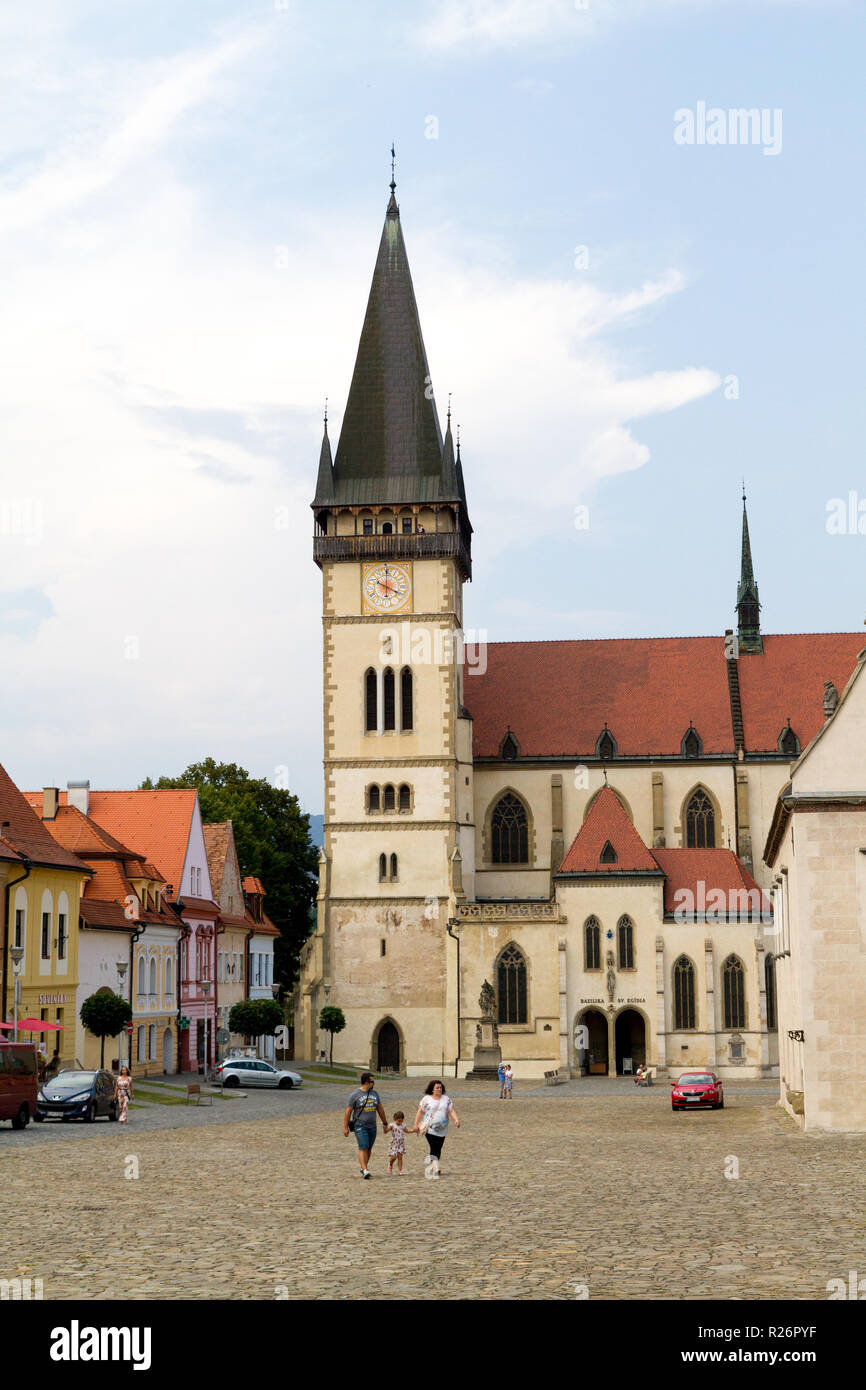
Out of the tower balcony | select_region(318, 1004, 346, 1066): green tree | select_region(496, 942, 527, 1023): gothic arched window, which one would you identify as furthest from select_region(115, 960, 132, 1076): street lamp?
the tower balcony

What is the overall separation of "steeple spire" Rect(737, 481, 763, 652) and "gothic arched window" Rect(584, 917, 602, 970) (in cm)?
1833

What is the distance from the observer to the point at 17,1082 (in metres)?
33.2

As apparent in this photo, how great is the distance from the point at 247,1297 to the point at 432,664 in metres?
65.2

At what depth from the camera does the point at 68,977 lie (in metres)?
49.7

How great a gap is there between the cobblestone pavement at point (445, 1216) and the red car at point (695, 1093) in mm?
11350

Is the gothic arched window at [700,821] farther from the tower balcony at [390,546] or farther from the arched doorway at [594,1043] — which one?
the tower balcony at [390,546]

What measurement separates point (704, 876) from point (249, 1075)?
24935mm

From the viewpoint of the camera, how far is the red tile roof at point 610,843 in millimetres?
71938

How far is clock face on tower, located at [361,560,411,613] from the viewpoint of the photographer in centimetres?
7731

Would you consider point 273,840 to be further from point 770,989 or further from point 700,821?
point 770,989

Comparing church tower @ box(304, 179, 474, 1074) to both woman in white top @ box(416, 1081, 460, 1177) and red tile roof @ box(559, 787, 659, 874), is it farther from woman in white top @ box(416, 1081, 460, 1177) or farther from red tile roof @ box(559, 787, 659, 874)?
woman in white top @ box(416, 1081, 460, 1177)

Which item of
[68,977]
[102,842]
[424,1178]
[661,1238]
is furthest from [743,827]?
[661,1238]
